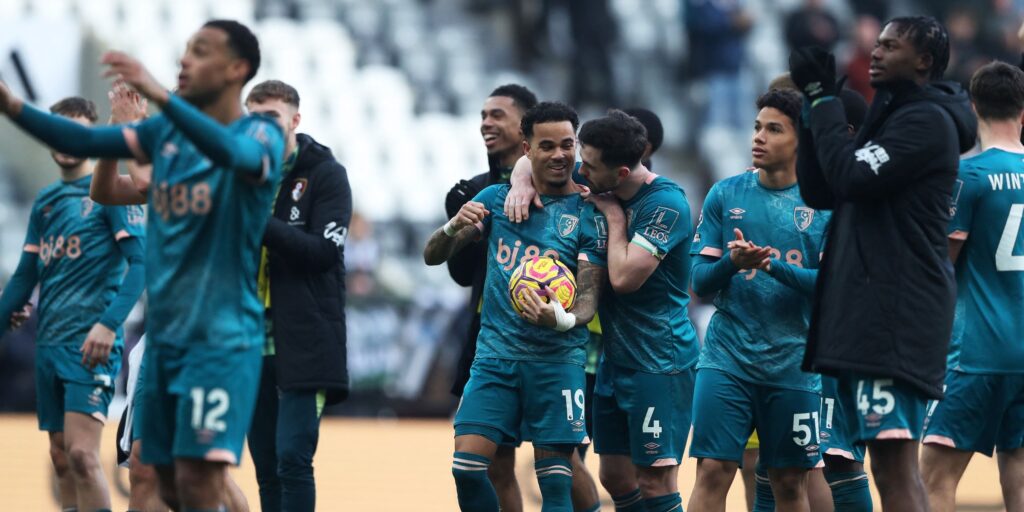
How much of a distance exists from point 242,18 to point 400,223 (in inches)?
139

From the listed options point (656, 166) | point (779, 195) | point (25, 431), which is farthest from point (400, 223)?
point (779, 195)

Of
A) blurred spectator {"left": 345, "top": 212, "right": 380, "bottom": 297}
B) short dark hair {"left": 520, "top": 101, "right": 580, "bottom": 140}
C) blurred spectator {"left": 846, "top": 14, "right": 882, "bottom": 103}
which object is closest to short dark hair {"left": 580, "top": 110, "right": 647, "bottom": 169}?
short dark hair {"left": 520, "top": 101, "right": 580, "bottom": 140}

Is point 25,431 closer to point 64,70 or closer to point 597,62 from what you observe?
point 64,70

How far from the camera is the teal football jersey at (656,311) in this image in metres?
7.09

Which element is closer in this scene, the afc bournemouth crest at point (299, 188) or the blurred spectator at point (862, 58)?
the afc bournemouth crest at point (299, 188)

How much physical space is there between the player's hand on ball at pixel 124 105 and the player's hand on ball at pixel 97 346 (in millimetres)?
1506

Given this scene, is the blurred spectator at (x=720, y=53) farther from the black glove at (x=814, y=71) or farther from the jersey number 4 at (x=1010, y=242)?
the black glove at (x=814, y=71)

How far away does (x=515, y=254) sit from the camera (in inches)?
273

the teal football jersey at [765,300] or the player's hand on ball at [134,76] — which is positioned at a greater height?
the player's hand on ball at [134,76]

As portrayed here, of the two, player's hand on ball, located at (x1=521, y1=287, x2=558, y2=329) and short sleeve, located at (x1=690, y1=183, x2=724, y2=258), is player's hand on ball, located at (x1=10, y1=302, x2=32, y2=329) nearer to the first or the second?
player's hand on ball, located at (x1=521, y1=287, x2=558, y2=329)

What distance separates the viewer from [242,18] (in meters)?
19.4

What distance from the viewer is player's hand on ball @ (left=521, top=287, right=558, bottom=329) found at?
657 cm

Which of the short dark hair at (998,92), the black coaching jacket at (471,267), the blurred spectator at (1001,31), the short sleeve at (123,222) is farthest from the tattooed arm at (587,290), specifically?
the blurred spectator at (1001,31)

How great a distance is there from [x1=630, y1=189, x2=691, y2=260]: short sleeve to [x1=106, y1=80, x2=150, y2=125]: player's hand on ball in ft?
7.65
